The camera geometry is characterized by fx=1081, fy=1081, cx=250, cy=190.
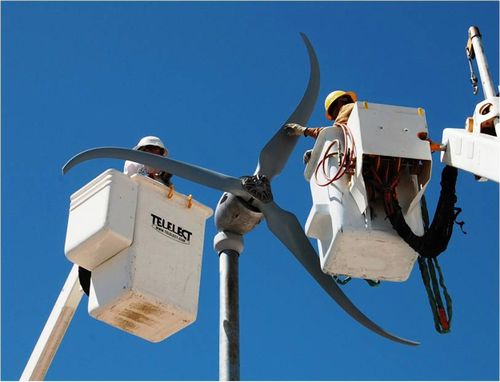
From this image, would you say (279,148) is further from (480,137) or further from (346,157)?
(480,137)

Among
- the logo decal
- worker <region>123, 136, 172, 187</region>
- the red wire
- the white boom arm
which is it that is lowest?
the white boom arm

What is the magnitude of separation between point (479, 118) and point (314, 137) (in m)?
3.14

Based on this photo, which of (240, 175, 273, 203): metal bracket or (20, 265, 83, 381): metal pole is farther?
(20, 265, 83, 381): metal pole

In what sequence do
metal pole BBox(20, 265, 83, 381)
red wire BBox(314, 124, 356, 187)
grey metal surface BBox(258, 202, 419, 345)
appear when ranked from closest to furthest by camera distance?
red wire BBox(314, 124, 356, 187) < grey metal surface BBox(258, 202, 419, 345) < metal pole BBox(20, 265, 83, 381)

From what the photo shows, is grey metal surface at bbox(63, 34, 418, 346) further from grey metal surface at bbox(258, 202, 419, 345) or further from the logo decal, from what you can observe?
the logo decal

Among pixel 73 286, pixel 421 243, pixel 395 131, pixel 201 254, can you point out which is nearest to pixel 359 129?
pixel 395 131

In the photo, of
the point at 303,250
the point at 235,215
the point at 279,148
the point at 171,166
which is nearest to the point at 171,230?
the point at 171,166

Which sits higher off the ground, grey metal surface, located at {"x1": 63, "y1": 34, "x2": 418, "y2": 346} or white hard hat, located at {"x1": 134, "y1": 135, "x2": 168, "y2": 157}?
white hard hat, located at {"x1": 134, "y1": 135, "x2": 168, "y2": 157}

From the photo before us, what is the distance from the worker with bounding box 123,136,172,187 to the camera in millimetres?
13422

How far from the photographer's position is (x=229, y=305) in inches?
504

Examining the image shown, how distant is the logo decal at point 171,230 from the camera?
12.0 metres

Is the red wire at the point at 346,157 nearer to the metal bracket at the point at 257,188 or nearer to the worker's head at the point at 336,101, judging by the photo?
the worker's head at the point at 336,101

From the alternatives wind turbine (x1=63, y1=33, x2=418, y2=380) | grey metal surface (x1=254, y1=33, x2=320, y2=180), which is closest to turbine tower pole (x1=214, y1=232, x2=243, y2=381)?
wind turbine (x1=63, y1=33, x2=418, y2=380)

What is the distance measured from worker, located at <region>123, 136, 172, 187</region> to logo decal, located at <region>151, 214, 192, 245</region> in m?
0.89
